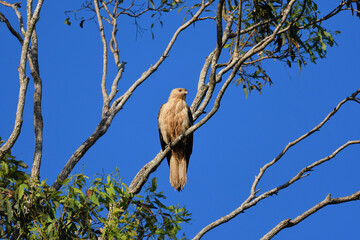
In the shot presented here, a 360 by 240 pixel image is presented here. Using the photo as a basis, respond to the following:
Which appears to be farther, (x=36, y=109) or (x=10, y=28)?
(x=10, y=28)

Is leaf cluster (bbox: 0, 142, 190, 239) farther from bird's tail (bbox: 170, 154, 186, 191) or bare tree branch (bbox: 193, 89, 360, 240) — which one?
bird's tail (bbox: 170, 154, 186, 191)

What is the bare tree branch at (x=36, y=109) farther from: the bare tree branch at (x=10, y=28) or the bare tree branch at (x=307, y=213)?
the bare tree branch at (x=307, y=213)

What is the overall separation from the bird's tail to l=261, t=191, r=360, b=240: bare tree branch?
11.9ft

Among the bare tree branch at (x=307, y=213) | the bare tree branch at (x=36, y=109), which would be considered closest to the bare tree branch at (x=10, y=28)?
the bare tree branch at (x=36, y=109)

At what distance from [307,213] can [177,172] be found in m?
3.76

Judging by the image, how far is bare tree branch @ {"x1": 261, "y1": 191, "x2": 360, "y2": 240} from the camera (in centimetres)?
521

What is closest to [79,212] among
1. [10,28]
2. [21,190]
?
[21,190]

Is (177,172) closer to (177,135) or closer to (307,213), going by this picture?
(177,135)

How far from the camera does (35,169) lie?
20.1ft

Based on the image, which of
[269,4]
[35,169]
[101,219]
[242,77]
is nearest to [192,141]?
[242,77]

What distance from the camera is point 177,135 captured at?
8.98 m

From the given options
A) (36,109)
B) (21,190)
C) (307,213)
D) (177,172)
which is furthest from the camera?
(177,172)

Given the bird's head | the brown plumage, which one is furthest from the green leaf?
the bird's head

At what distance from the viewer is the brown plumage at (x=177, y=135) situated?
346 inches
